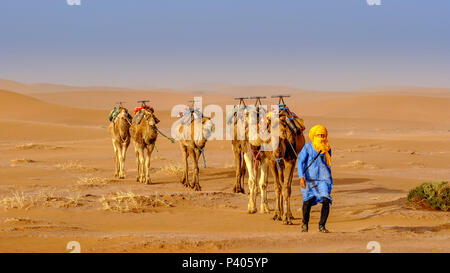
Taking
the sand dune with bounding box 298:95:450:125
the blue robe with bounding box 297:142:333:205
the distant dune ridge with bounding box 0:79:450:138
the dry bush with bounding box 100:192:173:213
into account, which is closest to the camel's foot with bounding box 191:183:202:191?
the dry bush with bounding box 100:192:173:213

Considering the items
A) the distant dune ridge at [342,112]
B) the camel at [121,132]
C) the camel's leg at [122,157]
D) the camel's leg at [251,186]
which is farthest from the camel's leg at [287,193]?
the distant dune ridge at [342,112]

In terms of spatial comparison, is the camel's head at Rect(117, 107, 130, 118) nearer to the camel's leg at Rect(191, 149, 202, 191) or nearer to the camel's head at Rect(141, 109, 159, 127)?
the camel's head at Rect(141, 109, 159, 127)

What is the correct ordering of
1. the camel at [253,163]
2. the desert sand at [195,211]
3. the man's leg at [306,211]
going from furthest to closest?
the camel at [253,163] < the man's leg at [306,211] < the desert sand at [195,211]

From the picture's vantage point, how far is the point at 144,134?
62.2 feet

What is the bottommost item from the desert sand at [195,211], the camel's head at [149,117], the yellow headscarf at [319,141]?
the desert sand at [195,211]

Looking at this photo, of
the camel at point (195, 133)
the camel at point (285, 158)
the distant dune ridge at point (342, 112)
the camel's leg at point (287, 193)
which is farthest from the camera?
the distant dune ridge at point (342, 112)

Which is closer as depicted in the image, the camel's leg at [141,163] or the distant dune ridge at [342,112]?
the camel's leg at [141,163]

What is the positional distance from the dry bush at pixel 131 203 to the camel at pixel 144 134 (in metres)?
3.85

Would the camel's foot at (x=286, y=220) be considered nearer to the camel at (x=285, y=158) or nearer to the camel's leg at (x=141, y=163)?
the camel at (x=285, y=158)

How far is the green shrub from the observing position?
46.5 ft

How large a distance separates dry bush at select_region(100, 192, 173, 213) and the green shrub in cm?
557

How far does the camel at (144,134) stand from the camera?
18875 millimetres

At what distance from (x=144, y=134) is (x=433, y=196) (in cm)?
848
